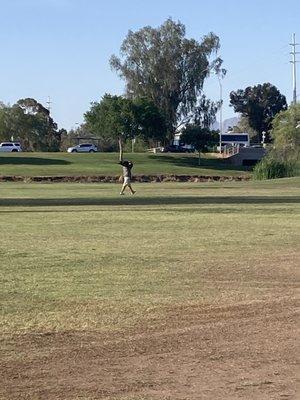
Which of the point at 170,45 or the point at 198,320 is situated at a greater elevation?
the point at 170,45

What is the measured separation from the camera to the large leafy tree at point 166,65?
109438 millimetres

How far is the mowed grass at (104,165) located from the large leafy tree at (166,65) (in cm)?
1026

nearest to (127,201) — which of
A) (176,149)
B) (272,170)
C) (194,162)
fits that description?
(272,170)

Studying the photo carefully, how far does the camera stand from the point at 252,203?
37.0m

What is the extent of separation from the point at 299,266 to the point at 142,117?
87.3 m

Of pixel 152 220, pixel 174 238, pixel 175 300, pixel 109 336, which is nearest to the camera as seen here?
pixel 109 336

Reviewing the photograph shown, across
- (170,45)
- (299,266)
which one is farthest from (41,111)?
(299,266)

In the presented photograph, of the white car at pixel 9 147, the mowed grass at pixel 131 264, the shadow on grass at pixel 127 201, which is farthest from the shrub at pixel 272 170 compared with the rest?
the white car at pixel 9 147

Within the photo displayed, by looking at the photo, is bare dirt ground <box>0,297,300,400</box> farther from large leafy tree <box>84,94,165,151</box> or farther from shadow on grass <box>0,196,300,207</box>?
large leafy tree <box>84,94,165,151</box>

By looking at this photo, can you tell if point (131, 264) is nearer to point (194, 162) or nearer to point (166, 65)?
point (194, 162)

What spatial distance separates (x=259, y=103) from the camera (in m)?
189

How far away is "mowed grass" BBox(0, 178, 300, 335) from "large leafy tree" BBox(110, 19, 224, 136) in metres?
81.0

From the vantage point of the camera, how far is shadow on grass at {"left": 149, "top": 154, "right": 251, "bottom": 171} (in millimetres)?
95125

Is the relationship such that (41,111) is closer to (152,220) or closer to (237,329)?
(152,220)
